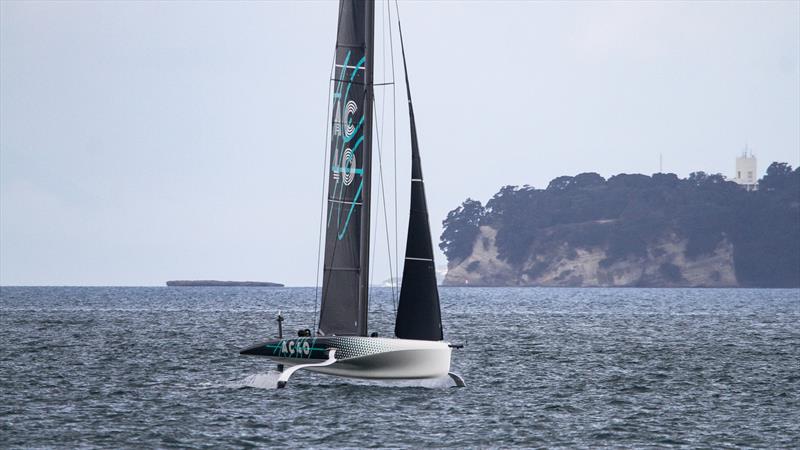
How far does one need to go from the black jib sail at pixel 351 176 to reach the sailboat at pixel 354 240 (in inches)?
1.0

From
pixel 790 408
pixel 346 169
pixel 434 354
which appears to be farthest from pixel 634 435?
pixel 346 169

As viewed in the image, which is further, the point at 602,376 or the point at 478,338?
the point at 478,338

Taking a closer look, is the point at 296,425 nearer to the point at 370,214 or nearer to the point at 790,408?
the point at 370,214

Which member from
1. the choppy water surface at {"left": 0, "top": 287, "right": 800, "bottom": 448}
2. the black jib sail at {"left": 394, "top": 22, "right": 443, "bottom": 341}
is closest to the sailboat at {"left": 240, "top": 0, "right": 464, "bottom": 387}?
the black jib sail at {"left": 394, "top": 22, "right": 443, "bottom": 341}

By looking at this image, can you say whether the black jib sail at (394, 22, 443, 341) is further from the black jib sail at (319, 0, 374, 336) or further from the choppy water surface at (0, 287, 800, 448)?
the choppy water surface at (0, 287, 800, 448)

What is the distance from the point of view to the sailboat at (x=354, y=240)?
31.9 m

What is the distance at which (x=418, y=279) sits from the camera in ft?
105

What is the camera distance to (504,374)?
43031 millimetres

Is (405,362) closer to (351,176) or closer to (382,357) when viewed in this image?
(382,357)

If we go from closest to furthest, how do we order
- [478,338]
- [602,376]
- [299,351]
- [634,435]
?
[634,435] < [299,351] < [602,376] < [478,338]

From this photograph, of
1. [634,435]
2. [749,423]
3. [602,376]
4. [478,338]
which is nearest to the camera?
[634,435]

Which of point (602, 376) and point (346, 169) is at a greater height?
point (346, 169)

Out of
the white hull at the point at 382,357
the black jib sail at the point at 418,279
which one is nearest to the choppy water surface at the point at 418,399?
the white hull at the point at 382,357

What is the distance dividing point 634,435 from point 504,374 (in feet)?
48.7
